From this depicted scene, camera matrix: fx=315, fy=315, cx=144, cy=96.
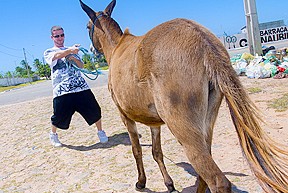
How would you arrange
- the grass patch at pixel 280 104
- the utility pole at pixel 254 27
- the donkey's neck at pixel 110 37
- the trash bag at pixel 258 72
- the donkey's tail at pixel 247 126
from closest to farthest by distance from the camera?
1. the donkey's tail at pixel 247 126
2. the donkey's neck at pixel 110 37
3. the grass patch at pixel 280 104
4. the trash bag at pixel 258 72
5. the utility pole at pixel 254 27

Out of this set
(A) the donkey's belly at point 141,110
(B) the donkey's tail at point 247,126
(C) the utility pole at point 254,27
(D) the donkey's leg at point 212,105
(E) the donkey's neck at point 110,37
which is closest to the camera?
(B) the donkey's tail at point 247,126

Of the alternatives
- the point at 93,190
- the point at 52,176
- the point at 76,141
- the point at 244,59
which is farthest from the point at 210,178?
the point at 244,59

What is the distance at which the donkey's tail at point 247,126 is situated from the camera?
2.34 meters

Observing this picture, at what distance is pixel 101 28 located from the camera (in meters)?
4.67

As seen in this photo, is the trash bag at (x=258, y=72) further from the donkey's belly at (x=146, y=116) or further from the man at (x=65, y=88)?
the donkey's belly at (x=146, y=116)

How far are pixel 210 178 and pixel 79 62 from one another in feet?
11.6

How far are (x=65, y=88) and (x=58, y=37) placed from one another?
0.87m

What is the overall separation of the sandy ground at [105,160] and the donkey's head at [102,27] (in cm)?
179

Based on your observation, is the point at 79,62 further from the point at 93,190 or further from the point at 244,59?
the point at 244,59

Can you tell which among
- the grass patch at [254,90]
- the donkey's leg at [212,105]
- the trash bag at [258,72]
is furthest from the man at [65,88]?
the trash bag at [258,72]

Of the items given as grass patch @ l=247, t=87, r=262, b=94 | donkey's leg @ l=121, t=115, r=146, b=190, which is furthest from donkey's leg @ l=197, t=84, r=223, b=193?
grass patch @ l=247, t=87, r=262, b=94

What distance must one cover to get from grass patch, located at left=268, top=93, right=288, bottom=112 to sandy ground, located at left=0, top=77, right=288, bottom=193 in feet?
0.41

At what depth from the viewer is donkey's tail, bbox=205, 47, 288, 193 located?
7.68 feet

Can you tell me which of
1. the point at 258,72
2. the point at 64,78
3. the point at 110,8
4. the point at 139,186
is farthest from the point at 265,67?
the point at 139,186
